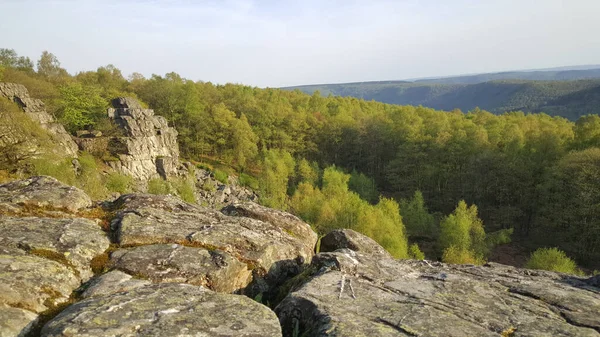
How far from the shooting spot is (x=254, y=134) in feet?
250

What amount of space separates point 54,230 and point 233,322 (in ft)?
20.8

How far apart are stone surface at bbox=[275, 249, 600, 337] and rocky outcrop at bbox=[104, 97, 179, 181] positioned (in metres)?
48.4

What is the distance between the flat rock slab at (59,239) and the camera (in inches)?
327

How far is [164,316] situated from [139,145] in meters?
52.4

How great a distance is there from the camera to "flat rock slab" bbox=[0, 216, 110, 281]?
8.30 m

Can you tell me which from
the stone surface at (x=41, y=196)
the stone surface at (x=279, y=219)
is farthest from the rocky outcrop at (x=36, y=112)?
the stone surface at (x=279, y=219)

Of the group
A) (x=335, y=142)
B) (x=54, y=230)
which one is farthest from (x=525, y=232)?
(x=54, y=230)

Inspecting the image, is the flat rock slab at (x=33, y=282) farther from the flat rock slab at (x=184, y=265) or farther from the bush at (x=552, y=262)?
the bush at (x=552, y=262)

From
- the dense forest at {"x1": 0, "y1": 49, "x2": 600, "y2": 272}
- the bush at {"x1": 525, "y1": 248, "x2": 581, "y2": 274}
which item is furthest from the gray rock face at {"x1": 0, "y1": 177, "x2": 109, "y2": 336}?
the bush at {"x1": 525, "y1": 248, "x2": 581, "y2": 274}

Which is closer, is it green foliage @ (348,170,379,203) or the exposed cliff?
the exposed cliff

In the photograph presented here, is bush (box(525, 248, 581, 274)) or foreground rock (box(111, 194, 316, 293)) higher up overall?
foreground rock (box(111, 194, 316, 293))

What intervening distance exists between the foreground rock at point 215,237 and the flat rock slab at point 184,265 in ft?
0.09

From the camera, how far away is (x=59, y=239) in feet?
29.1

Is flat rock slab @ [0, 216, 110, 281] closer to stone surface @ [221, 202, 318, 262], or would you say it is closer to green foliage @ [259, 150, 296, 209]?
stone surface @ [221, 202, 318, 262]
